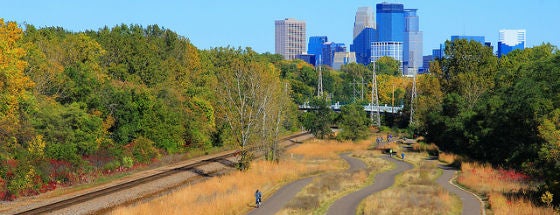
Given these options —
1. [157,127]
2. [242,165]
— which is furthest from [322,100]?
[242,165]

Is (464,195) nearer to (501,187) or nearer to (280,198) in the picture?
(501,187)

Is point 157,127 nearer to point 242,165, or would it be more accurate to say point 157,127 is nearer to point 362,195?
point 242,165

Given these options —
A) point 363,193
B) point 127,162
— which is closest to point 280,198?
point 363,193

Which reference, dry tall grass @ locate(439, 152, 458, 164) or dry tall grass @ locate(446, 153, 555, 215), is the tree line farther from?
dry tall grass @ locate(439, 152, 458, 164)

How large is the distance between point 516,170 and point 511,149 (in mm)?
2311

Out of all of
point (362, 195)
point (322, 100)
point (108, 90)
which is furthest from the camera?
point (322, 100)

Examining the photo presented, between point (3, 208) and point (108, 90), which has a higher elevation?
point (108, 90)

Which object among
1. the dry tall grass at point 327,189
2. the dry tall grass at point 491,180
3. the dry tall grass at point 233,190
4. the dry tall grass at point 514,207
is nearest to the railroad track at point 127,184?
the dry tall grass at point 233,190

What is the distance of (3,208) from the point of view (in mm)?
37531

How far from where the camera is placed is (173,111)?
73438 mm

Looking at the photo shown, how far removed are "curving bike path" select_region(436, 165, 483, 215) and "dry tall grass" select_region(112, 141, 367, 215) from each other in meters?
10.5

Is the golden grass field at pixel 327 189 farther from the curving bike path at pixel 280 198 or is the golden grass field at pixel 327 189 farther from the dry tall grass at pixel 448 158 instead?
the dry tall grass at pixel 448 158

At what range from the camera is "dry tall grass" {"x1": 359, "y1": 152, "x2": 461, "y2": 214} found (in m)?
33.9

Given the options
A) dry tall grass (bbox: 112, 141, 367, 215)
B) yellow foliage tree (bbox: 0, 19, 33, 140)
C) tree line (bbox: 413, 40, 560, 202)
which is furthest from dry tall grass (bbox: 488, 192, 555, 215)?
yellow foliage tree (bbox: 0, 19, 33, 140)
